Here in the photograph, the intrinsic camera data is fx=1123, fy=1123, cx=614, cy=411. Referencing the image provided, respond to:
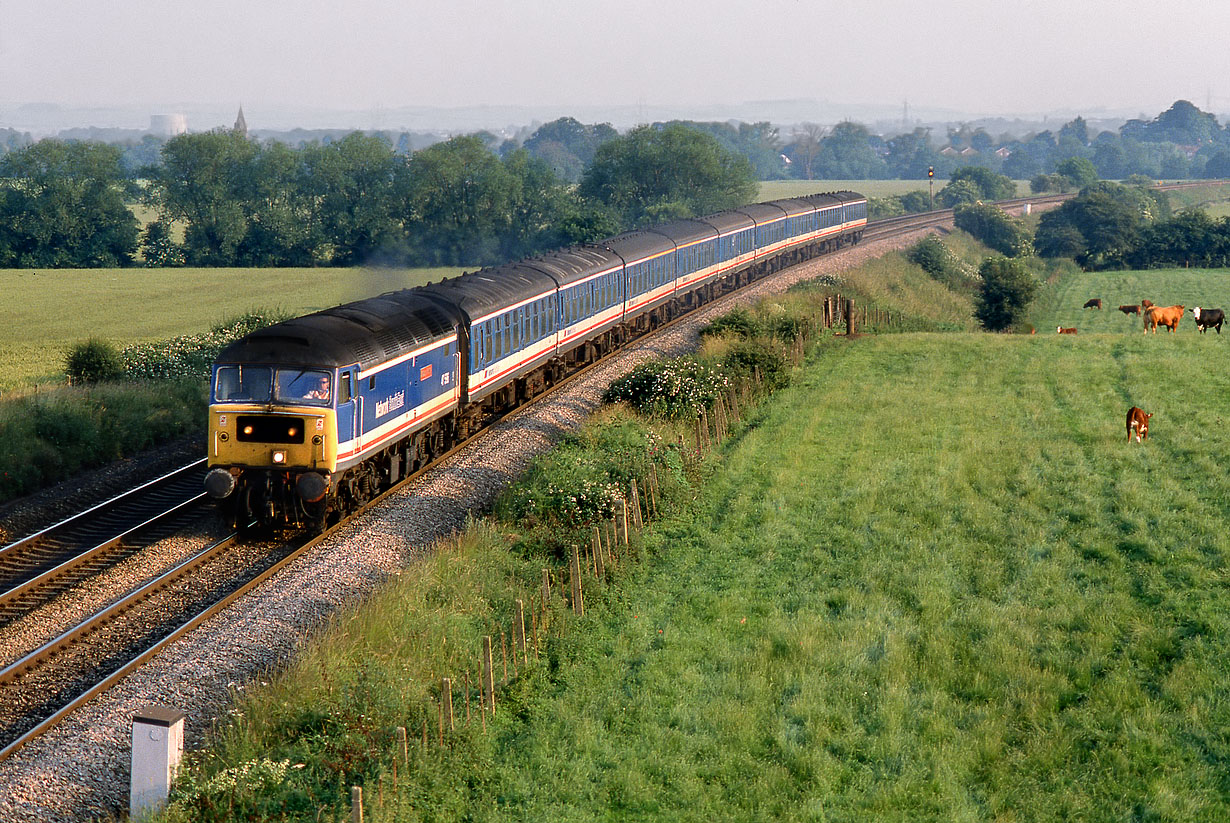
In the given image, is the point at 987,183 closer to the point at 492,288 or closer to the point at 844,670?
the point at 492,288

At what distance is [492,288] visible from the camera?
27672mm

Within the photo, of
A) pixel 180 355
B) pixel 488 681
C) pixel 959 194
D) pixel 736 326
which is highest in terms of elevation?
pixel 959 194

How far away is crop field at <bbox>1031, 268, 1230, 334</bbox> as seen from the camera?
5749cm

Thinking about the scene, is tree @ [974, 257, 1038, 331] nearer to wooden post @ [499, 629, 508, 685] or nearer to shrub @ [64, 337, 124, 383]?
shrub @ [64, 337, 124, 383]

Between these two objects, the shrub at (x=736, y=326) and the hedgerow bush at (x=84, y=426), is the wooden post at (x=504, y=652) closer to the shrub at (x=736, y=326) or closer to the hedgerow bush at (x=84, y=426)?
the hedgerow bush at (x=84, y=426)

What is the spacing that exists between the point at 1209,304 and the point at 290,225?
222ft

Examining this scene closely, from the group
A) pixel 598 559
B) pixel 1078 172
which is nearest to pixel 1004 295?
pixel 598 559

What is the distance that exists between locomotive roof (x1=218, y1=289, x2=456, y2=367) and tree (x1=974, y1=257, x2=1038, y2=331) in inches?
1503

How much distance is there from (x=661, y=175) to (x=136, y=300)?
4963 cm

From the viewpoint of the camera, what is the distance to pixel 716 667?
1507 centimetres

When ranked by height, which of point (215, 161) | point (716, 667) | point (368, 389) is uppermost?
point (215, 161)

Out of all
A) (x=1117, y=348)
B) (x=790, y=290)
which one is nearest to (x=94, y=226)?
A: (x=790, y=290)

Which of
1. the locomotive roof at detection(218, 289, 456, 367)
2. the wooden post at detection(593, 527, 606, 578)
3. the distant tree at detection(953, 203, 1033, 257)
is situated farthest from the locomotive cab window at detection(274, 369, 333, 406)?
the distant tree at detection(953, 203, 1033, 257)

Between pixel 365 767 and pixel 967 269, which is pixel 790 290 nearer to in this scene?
pixel 967 269
